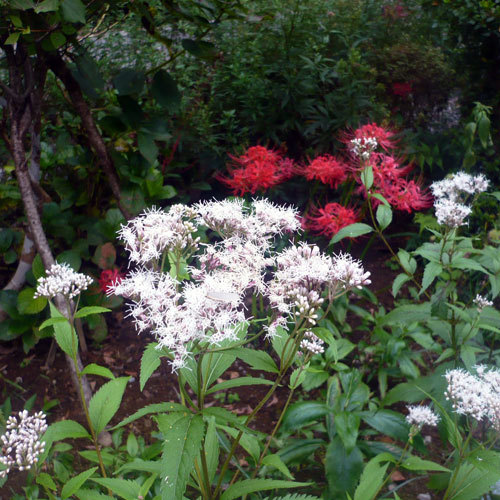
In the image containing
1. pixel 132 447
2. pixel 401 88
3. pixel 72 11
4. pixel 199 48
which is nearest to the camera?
pixel 72 11

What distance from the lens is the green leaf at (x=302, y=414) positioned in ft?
6.52

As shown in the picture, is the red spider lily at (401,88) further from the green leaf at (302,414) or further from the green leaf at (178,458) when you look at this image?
the green leaf at (178,458)

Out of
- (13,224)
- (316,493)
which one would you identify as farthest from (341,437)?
(13,224)

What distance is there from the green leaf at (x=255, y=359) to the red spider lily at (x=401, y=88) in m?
3.33

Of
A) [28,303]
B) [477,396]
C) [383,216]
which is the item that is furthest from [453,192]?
[28,303]

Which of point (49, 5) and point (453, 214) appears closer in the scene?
point (49, 5)

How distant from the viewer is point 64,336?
1.54 metres

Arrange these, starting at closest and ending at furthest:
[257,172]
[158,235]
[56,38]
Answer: [158,235], [56,38], [257,172]

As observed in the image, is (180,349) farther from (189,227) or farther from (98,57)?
(98,57)

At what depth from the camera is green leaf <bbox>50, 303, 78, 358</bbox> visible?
4.91 feet

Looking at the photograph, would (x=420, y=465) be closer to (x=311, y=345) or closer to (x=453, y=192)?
(x=311, y=345)

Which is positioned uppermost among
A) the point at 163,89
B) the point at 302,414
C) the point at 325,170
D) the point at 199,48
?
the point at 199,48

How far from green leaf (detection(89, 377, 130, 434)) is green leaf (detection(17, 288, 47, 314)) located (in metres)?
1.11

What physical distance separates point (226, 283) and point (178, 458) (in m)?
0.42
